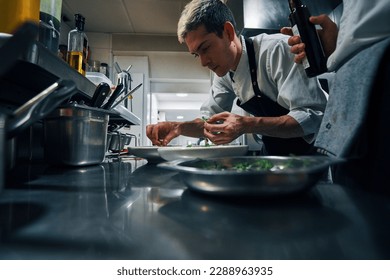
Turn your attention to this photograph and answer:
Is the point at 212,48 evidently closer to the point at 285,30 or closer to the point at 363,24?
the point at 285,30

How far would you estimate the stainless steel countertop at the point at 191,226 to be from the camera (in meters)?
0.17

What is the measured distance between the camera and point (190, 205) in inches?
10.9

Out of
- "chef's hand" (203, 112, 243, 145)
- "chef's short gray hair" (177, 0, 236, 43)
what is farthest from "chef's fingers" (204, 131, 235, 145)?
"chef's short gray hair" (177, 0, 236, 43)

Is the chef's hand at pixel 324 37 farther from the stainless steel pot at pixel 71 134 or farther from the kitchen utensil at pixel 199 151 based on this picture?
the stainless steel pot at pixel 71 134

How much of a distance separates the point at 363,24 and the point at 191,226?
1.50 feet

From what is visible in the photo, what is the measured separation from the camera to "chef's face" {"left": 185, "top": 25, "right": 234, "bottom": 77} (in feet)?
3.36

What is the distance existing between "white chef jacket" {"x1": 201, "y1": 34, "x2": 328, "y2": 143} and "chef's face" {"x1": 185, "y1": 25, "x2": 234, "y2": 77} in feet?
0.22

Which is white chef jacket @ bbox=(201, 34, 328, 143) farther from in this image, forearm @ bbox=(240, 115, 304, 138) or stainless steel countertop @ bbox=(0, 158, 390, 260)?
stainless steel countertop @ bbox=(0, 158, 390, 260)

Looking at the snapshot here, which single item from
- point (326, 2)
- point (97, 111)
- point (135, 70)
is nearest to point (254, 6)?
point (326, 2)

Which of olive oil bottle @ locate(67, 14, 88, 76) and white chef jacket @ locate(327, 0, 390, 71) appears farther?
olive oil bottle @ locate(67, 14, 88, 76)

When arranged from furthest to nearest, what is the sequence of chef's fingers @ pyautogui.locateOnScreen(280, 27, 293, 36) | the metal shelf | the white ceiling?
1. the white ceiling
2. chef's fingers @ pyautogui.locateOnScreen(280, 27, 293, 36)
3. the metal shelf

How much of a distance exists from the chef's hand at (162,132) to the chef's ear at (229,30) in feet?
1.51

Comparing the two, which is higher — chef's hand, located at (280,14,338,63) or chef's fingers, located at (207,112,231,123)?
chef's hand, located at (280,14,338,63)

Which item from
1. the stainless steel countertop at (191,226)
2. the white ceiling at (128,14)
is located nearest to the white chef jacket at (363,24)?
the stainless steel countertop at (191,226)
